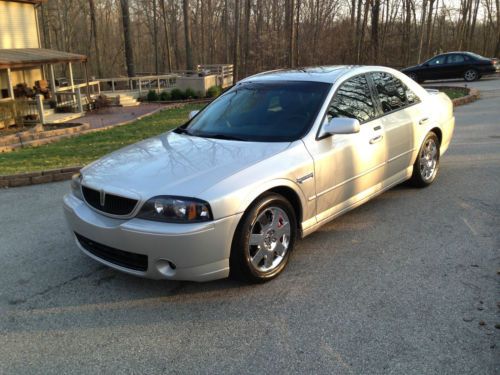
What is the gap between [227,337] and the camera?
319cm

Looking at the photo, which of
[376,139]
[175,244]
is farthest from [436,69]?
[175,244]

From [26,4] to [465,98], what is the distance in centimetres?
1942

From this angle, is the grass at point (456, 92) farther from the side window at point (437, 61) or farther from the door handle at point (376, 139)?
the door handle at point (376, 139)

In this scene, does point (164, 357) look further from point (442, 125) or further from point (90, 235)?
point (442, 125)

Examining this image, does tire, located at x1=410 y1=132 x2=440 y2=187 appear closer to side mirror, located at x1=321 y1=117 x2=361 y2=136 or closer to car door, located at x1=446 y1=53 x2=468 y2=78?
side mirror, located at x1=321 y1=117 x2=361 y2=136

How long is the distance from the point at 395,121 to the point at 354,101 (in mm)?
701

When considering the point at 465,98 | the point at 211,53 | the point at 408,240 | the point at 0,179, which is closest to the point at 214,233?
the point at 408,240

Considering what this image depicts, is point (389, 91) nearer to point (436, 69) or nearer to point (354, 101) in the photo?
point (354, 101)

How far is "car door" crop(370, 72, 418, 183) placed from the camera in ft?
17.3

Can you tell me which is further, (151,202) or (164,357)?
(151,202)

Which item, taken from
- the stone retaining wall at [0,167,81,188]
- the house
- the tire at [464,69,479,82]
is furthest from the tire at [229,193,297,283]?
the tire at [464,69,479,82]

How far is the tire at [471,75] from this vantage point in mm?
22953

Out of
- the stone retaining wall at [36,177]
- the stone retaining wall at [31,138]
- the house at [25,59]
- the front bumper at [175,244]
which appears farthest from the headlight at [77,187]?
the house at [25,59]

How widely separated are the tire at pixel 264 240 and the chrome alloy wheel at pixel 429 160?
109 inches
